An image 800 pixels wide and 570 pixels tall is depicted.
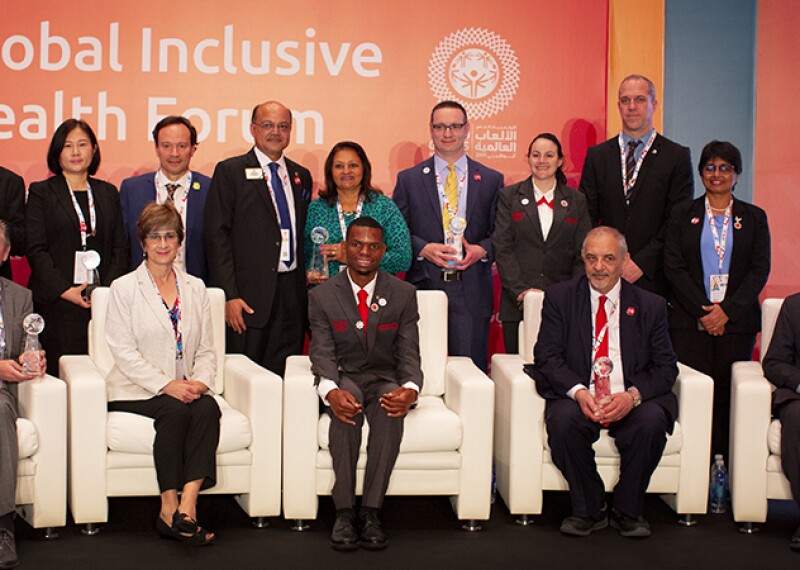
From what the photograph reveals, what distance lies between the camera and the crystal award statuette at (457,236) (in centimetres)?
561

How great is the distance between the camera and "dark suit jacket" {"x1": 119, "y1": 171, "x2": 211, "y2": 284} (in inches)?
221

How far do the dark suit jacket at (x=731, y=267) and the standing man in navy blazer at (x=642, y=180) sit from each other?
198mm

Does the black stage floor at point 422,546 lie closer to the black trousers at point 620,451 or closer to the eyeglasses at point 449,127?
the black trousers at point 620,451

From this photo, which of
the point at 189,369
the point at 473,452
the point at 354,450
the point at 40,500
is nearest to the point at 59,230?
the point at 189,369

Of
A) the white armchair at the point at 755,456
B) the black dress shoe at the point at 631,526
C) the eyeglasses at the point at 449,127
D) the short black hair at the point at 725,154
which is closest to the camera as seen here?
the black dress shoe at the point at 631,526

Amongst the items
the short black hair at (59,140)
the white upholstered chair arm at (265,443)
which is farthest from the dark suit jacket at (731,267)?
the short black hair at (59,140)

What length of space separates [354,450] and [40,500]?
50.6 inches

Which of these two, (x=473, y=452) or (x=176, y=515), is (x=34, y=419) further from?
(x=473, y=452)

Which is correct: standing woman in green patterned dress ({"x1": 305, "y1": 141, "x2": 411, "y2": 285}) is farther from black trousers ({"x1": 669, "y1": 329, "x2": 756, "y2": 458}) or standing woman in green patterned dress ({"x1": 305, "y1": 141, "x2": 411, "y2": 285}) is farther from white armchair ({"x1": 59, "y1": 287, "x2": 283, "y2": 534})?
black trousers ({"x1": 669, "y1": 329, "x2": 756, "y2": 458})

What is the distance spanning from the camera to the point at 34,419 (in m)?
4.39

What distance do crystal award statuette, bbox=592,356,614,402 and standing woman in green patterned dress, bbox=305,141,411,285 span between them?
1306mm

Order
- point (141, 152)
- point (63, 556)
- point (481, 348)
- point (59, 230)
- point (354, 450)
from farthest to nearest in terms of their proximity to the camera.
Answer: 1. point (141, 152)
2. point (481, 348)
3. point (59, 230)
4. point (354, 450)
5. point (63, 556)

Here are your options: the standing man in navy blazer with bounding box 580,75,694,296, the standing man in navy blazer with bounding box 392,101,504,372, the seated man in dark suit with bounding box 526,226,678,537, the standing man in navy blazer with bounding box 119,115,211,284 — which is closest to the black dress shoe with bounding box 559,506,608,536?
the seated man in dark suit with bounding box 526,226,678,537

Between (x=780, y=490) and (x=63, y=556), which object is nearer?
(x=63, y=556)
